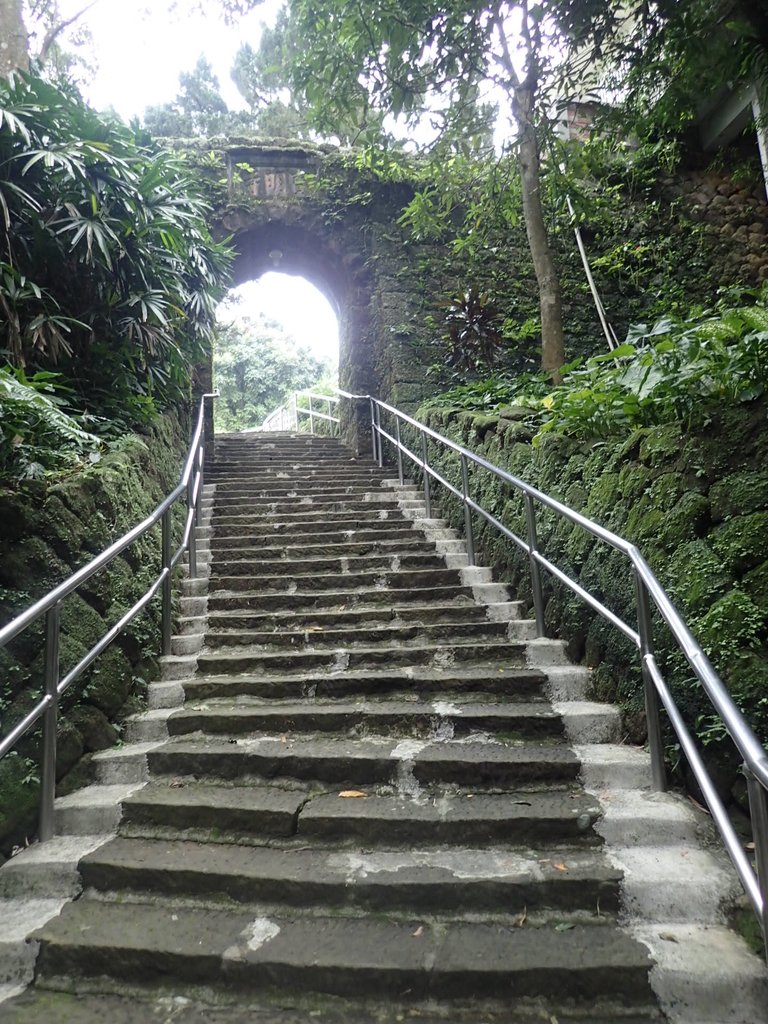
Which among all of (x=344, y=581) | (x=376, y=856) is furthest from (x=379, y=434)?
(x=376, y=856)

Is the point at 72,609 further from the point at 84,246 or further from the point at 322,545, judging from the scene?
the point at 84,246

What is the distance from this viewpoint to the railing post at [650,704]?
1929 mm

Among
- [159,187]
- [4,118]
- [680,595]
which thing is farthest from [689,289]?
[4,118]

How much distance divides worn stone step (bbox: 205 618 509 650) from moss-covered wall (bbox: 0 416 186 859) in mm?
411

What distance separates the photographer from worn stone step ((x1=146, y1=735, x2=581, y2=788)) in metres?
2.03

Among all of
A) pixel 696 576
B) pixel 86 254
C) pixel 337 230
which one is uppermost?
pixel 337 230

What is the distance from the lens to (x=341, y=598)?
3414 mm

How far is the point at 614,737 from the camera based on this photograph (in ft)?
7.35

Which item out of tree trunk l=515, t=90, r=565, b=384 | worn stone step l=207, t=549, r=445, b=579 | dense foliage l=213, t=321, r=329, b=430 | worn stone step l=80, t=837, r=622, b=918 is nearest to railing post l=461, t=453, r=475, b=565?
worn stone step l=207, t=549, r=445, b=579

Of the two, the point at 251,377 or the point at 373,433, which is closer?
the point at 373,433

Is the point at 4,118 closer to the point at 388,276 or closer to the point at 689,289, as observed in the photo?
the point at 388,276

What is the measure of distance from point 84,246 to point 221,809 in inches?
136

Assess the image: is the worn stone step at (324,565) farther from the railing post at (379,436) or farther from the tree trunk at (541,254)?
the railing post at (379,436)

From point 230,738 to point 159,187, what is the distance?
3771 millimetres
